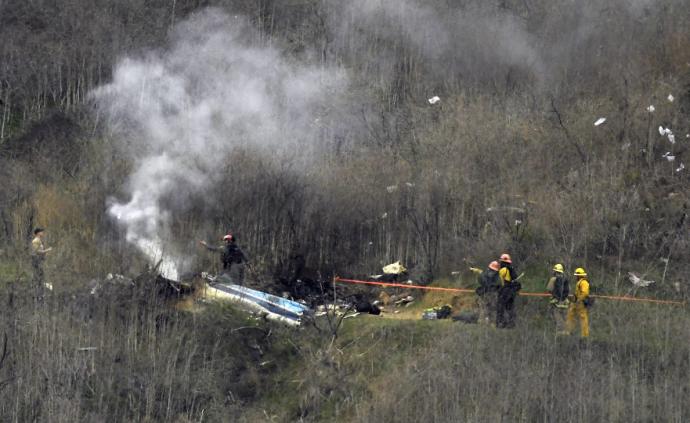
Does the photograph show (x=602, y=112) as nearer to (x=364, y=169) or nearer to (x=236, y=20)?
(x=364, y=169)

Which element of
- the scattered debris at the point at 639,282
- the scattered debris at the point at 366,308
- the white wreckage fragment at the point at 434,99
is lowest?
the scattered debris at the point at 366,308

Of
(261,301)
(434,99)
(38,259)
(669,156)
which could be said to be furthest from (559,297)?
(434,99)

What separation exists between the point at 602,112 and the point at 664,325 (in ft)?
26.1

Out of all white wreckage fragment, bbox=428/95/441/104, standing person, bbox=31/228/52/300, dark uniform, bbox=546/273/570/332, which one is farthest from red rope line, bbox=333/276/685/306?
white wreckage fragment, bbox=428/95/441/104

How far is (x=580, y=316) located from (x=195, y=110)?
12.5 metres

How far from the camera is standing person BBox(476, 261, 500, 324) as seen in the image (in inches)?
736

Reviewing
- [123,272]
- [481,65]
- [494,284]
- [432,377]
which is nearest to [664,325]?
[494,284]

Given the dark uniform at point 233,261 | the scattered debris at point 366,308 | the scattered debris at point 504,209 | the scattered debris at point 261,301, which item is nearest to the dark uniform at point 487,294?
the scattered debris at point 366,308

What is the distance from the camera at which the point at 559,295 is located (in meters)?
18.4

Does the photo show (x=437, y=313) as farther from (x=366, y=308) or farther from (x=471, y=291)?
(x=366, y=308)

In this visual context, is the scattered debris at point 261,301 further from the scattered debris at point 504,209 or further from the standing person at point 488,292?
the scattered debris at point 504,209

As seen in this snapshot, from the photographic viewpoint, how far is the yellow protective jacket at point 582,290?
18.1m

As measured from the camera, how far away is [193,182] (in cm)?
2473

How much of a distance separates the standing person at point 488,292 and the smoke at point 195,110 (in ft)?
21.5
